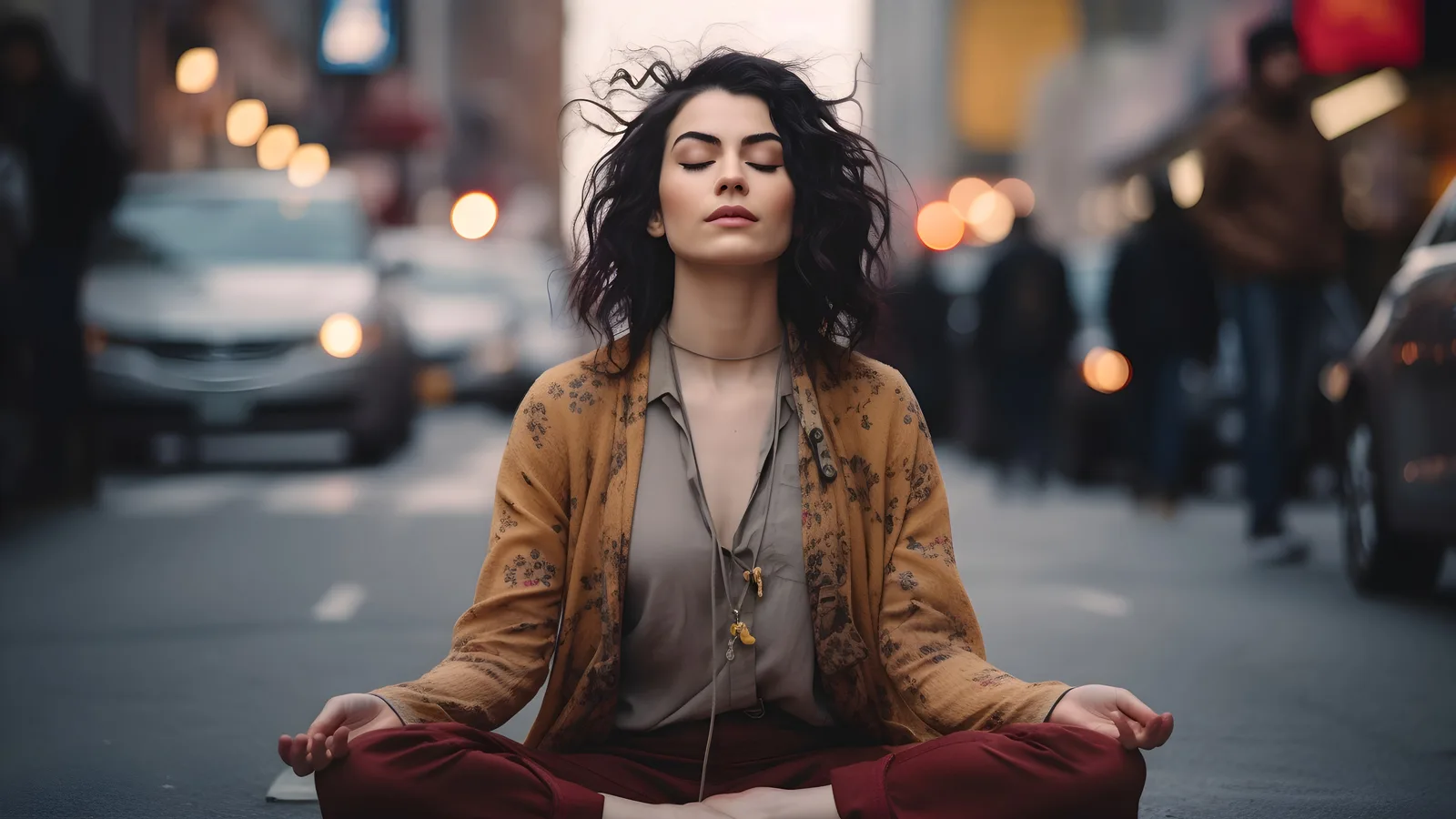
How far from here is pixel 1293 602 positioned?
8094mm

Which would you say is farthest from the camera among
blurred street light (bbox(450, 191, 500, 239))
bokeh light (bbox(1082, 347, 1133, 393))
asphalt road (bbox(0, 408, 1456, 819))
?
blurred street light (bbox(450, 191, 500, 239))

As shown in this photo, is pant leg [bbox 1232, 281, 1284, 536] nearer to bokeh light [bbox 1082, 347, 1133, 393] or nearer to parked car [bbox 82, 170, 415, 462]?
bokeh light [bbox 1082, 347, 1133, 393]

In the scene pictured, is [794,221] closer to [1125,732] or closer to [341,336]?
[1125,732]

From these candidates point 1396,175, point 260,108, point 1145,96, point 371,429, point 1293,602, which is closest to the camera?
point 1293,602

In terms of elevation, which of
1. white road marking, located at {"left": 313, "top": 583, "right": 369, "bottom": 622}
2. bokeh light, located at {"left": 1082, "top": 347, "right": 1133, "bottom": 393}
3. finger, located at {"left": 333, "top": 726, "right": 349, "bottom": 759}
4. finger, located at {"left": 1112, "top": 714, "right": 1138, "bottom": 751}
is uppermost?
finger, located at {"left": 1112, "top": 714, "right": 1138, "bottom": 751}

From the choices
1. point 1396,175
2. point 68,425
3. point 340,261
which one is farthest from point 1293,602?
point 1396,175

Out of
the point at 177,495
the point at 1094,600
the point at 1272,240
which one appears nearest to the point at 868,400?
the point at 1094,600

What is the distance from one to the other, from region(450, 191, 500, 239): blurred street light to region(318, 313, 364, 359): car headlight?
127ft

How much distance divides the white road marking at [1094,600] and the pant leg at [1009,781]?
4.50 meters

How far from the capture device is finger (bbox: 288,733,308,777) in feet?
10.0

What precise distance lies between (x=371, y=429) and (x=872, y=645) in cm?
1080

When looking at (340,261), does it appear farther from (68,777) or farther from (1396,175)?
(1396,175)

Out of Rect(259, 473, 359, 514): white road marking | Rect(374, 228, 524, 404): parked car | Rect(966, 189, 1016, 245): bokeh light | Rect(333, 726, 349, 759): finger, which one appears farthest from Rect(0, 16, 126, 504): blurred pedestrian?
Rect(966, 189, 1016, 245): bokeh light

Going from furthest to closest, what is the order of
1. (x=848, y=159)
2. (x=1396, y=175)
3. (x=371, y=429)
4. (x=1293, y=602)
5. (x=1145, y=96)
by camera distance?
1. (x=1145, y=96)
2. (x=1396, y=175)
3. (x=371, y=429)
4. (x=1293, y=602)
5. (x=848, y=159)
